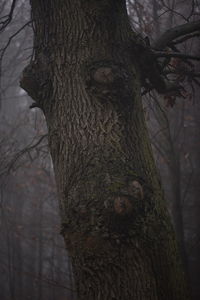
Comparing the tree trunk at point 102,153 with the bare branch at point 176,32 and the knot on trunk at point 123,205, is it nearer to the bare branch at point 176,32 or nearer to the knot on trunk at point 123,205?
the knot on trunk at point 123,205

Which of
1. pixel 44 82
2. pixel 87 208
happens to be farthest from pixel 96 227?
pixel 44 82

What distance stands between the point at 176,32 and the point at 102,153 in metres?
1.32

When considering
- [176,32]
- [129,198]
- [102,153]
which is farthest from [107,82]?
[176,32]

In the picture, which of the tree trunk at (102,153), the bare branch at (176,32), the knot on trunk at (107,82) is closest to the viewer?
the tree trunk at (102,153)

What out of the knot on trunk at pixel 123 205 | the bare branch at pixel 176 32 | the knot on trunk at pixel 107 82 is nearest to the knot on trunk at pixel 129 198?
the knot on trunk at pixel 123 205

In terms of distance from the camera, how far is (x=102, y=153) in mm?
1741

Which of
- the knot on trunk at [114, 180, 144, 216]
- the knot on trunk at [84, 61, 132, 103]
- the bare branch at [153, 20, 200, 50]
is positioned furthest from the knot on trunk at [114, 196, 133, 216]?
the bare branch at [153, 20, 200, 50]

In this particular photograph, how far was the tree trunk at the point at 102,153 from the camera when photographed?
1533mm

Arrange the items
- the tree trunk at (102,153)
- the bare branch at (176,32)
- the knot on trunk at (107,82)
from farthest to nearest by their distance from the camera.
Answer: the bare branch at (176,32)
the knot on trunk at (107,82)
the tree trunk at (102,153)

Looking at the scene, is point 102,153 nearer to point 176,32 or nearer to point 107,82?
point 107,82

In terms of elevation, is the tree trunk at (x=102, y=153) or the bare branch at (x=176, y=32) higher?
the bare branch at (x=176, y=32)

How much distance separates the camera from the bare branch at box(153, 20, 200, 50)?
234 centimetres

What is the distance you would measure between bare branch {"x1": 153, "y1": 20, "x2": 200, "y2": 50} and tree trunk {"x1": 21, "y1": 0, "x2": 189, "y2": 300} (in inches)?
17.6

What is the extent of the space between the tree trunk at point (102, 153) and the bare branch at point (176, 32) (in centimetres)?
45
